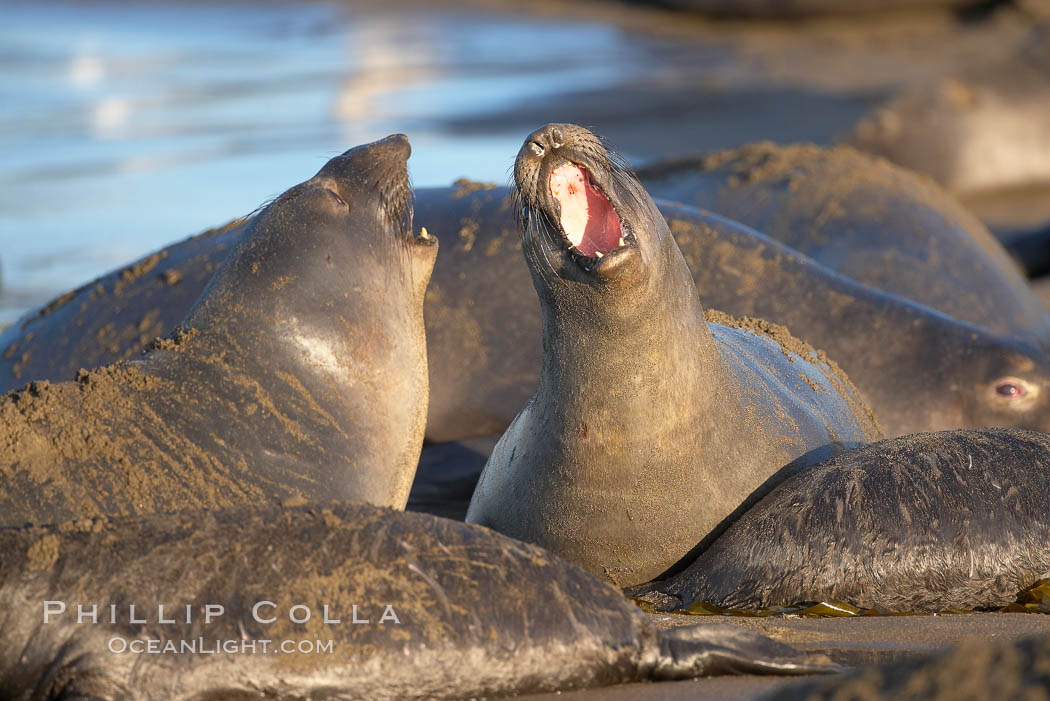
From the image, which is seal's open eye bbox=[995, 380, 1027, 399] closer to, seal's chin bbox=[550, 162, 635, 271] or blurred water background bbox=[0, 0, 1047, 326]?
seal's chin bbox=[550, 162, 635, 271]

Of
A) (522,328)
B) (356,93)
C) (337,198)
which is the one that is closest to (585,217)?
(337,198)

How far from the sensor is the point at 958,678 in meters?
2.21

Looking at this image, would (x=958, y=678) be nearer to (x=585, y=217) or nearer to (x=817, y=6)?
(x=585, y=217)

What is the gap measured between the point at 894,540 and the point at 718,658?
92cm

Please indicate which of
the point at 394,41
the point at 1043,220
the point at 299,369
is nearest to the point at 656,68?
the point at 394,41

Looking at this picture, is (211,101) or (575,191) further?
(211,101)

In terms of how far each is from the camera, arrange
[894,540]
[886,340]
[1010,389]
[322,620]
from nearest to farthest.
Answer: [322,620]
[894,540]
[1010,389]
[886,340]

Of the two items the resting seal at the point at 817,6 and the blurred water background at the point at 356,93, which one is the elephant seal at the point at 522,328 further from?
the resting seal at the point at 817,6

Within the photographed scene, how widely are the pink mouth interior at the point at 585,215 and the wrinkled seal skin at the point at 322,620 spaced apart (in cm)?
91

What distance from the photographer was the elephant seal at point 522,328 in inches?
212

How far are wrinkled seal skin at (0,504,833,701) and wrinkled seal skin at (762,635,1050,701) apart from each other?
73 centimetres

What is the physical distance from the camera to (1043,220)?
32.1ft

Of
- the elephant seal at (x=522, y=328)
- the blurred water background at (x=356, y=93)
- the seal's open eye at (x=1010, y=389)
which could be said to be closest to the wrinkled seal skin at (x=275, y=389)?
the elephant seal at (x=522, y=328)

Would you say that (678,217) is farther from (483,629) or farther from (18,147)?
(18,147)
